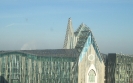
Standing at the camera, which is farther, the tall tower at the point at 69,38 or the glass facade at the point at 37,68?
the tall tower at the point at 69,38

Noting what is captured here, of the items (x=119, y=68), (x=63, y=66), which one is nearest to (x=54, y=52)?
(x=63, y=66)

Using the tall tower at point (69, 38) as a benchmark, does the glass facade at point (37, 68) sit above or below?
below

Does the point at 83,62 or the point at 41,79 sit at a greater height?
the point at 83,62

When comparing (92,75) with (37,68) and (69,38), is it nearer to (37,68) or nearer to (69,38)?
(37,68)

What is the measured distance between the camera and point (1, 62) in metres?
43.2

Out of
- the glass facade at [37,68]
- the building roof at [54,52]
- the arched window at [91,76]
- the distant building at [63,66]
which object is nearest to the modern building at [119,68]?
the distant building at [63,66]

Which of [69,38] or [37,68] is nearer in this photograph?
[37,68]

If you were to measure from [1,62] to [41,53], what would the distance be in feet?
22.7

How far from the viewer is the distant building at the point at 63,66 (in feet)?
142

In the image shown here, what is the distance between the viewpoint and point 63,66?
44.7 metres

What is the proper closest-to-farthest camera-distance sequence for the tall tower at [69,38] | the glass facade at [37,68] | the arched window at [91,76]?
the glass facade at [37,68] < the arched window at [91,76] < the tall tower at [69,38]

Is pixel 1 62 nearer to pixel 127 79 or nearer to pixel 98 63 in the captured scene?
pixel 98 63

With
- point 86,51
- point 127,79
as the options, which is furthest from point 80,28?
point 127,79

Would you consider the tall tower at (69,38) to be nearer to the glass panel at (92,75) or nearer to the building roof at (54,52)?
the building roof at (54,52)
